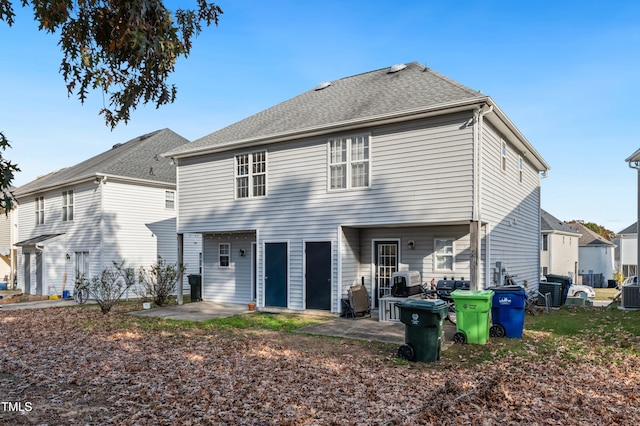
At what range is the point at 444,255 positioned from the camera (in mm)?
12492

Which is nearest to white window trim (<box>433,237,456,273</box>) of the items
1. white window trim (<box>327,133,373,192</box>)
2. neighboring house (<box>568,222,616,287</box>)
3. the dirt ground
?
white window trim (<box>327,133,373,192</box>)

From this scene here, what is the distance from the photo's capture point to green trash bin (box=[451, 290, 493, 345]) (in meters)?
8.70

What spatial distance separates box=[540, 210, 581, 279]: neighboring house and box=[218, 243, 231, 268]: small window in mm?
21279

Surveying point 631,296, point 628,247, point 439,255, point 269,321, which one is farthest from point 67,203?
point 628,247

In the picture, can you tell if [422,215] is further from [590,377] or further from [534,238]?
[534,238]

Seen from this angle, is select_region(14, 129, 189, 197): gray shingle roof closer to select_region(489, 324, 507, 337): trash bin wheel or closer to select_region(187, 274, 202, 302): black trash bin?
select_region(187, 274, 202, 302): black trash bin

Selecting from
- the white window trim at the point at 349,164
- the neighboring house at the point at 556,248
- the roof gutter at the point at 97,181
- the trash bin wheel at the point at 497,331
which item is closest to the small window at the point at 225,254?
the white window trim at the point at 349,164

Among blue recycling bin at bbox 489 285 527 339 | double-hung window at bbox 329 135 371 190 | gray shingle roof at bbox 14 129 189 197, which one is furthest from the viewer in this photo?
gray shingle roof at bbox 14 129 189 197

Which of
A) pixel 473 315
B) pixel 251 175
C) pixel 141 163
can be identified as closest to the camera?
pixel 473 315

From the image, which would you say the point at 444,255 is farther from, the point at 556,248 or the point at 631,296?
the point at 556,248

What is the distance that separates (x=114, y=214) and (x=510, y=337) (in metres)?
17.5

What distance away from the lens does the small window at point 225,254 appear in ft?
54.9

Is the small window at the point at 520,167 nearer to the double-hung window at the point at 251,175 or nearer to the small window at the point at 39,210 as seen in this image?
the double-hung window at the point at 251,175

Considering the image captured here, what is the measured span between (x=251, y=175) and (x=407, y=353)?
9036mm
